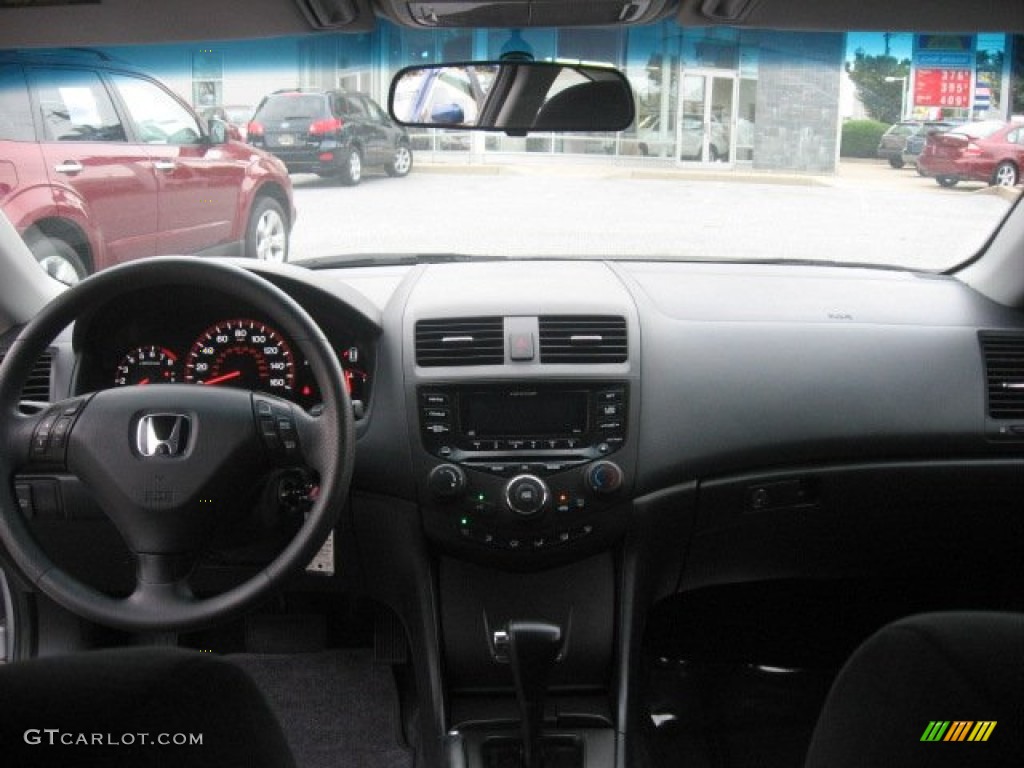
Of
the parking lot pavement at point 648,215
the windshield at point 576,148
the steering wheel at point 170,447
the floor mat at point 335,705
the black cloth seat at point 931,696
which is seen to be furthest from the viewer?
the parking lot pavement at point 648,215

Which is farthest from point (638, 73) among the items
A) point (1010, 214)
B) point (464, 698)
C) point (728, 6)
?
point (464, 698)

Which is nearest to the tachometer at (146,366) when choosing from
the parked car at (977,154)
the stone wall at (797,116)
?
the stone wall at (797,116)

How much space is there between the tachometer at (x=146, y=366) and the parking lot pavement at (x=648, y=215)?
88 cm

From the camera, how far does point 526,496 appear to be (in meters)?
3.09

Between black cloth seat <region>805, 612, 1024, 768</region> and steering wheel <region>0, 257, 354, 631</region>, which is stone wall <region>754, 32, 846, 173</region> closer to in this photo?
steering wheel <region>0, 257, 354, 631</region>

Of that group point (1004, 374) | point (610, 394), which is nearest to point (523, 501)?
point (610, 394)

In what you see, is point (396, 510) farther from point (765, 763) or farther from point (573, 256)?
point (765, 763)

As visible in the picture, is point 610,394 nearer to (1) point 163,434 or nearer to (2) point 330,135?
(1) point 163,434

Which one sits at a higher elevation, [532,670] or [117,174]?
[117,174]

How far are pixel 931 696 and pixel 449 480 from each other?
180 centimetres

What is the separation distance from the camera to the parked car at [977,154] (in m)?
3.96

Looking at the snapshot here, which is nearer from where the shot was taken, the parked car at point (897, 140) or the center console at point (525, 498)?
the center console at point (525, 498)

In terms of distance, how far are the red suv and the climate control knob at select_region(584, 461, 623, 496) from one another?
4.03ft

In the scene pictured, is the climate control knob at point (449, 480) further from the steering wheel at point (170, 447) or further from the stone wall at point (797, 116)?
the stone wall at point (797, 116)
